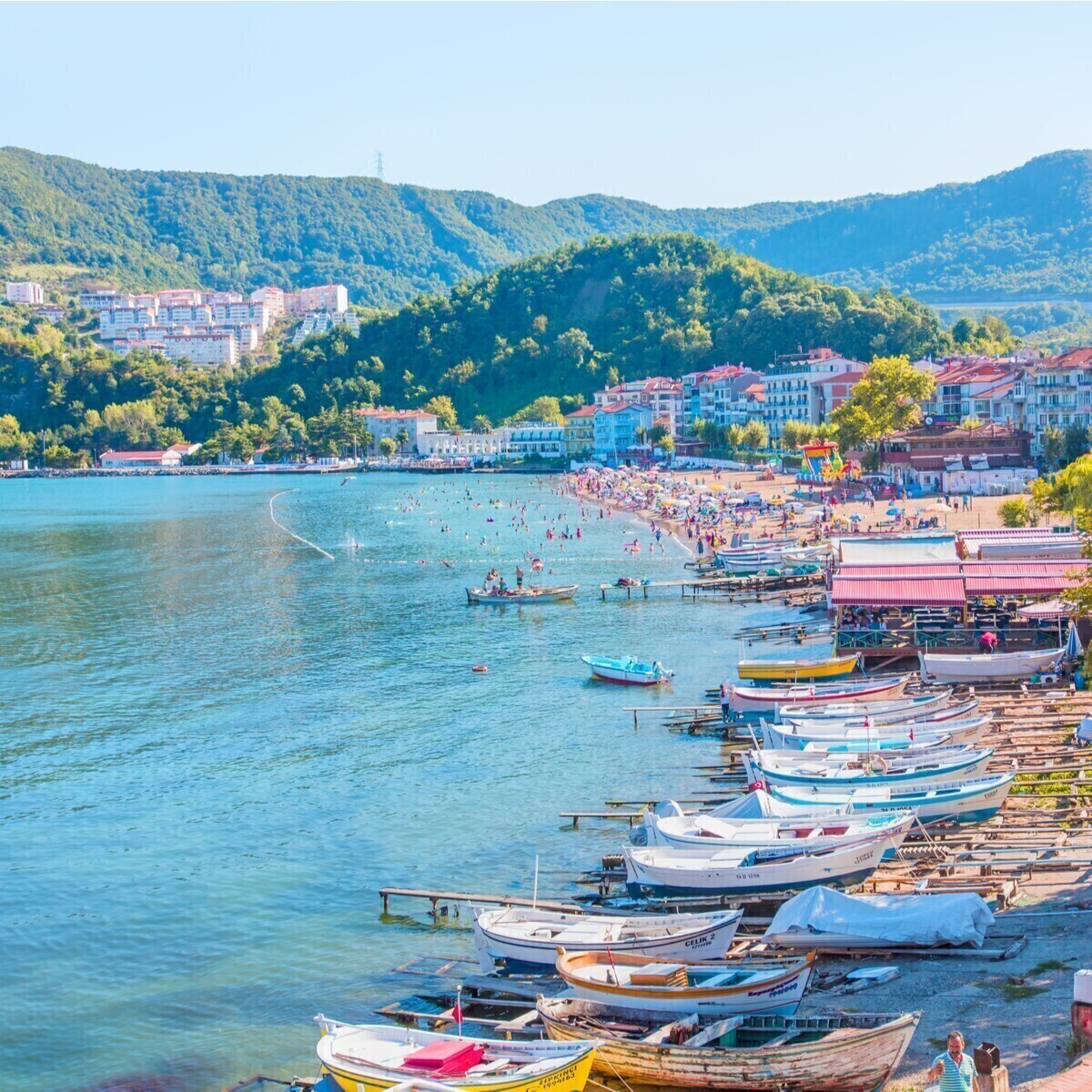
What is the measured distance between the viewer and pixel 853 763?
27.1 m

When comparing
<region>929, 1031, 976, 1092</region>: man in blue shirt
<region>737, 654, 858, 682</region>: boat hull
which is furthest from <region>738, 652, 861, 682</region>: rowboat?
<region>929, 1031, 976, 1092</region>: man in blue shirt

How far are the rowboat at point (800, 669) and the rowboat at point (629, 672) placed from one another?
328 centimetres

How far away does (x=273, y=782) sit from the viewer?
105 ft

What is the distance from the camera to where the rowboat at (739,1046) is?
15.4 m

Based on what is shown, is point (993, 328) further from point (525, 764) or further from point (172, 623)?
point (525, 764)

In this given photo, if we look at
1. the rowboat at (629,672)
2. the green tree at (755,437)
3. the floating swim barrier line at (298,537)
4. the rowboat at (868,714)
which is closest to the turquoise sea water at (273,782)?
the rowboat at (629,672)

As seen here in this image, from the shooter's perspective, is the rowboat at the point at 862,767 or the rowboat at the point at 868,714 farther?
the rowboat at the point at 868,714

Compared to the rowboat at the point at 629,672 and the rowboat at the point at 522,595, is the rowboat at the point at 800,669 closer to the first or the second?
the rowboat at the point at 629,672

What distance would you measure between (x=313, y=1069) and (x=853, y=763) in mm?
12882

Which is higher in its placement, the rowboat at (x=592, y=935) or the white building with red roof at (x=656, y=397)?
the white building with red roof at (x=656, y=397)

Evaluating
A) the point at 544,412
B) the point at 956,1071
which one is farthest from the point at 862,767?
the point at 544,412

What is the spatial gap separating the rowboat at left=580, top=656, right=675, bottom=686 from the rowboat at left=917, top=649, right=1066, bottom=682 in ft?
26.4

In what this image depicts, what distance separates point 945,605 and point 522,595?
22.7 metres

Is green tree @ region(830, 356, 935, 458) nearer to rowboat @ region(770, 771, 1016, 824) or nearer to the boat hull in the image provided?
the boat hull
